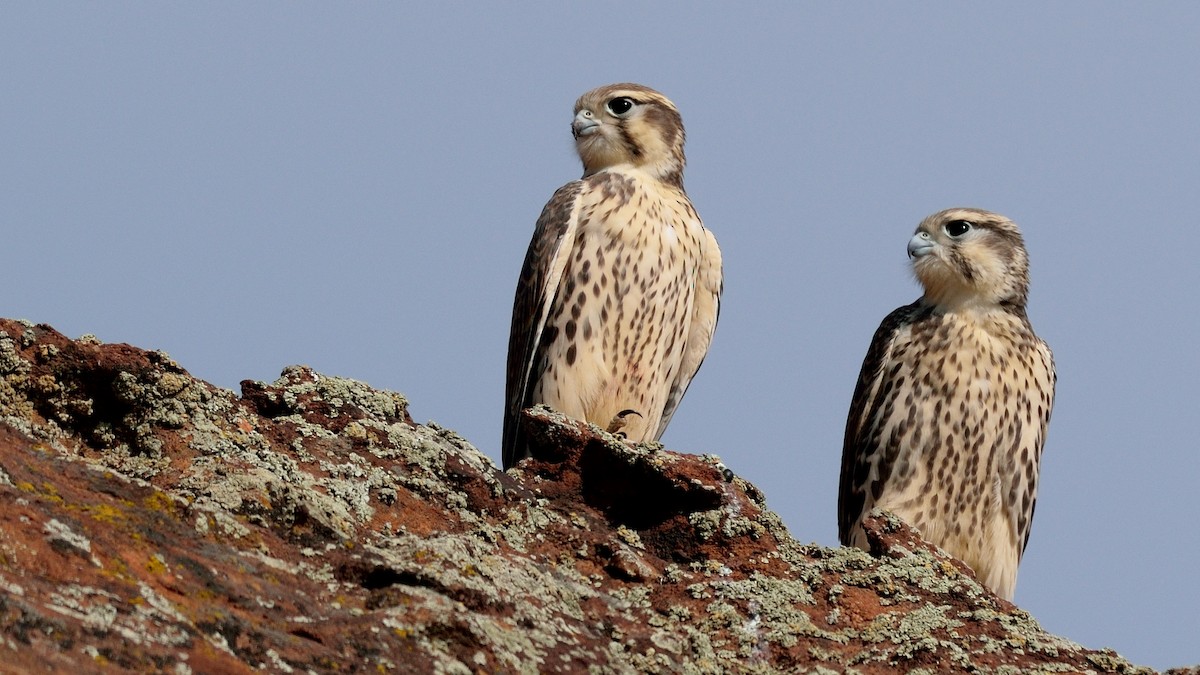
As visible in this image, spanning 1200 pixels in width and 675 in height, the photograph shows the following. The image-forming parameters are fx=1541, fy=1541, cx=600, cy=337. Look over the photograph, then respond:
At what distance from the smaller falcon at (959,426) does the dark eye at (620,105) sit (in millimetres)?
1638

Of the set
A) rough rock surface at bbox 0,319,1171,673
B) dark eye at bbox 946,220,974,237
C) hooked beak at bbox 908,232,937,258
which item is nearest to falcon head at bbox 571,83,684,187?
hooked beak at bbox 908,232,937,258

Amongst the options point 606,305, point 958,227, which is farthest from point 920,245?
point 606,305

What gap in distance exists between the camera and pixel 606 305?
20.1ft

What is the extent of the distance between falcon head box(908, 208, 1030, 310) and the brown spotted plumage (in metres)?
0.88

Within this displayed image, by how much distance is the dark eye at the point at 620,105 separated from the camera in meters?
7.02

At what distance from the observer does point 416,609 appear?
2.54m

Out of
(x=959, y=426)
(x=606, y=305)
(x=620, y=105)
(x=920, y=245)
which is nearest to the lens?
(x=959, y=426)

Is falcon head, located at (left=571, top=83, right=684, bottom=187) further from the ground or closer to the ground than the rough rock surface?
further from the ground

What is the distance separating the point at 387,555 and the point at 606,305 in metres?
3.40

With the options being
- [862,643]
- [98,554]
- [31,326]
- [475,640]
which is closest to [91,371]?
[31,326]

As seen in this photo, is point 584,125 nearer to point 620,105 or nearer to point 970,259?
point 620,105

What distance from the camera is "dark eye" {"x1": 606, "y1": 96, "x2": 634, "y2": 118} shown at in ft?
23.0

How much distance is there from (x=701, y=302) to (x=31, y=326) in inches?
151

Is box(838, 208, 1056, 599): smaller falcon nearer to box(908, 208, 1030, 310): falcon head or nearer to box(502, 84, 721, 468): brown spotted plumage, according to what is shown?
box(908, 208, 1030, 310): falcon head
